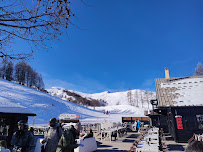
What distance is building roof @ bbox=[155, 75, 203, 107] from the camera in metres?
13.0

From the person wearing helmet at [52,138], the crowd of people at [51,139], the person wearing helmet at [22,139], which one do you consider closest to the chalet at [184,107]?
the person wearing helmet at [52,138]

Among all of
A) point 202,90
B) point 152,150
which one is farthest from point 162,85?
point 152,150

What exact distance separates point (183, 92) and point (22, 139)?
48.9ft

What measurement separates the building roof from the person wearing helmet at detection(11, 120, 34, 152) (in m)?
12.3

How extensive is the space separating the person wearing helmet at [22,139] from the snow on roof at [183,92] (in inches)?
486

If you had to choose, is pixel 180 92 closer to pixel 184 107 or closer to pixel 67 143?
pixel 184 107

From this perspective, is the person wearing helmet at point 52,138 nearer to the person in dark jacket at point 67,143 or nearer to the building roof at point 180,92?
the person in dark jacket at point 67,143

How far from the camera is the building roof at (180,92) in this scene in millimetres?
12961

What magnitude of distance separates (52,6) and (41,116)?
34.5 meters

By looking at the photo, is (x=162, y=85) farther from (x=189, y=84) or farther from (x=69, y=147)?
(x=69, y=147)

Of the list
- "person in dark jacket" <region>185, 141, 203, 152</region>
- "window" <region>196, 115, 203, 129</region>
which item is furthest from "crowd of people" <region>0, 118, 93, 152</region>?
"window" <region>196, 115, 203, 129</region>

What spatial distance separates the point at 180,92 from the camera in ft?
48.6

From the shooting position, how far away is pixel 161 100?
14234 mm

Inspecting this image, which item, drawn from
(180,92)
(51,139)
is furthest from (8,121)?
(180,92)
